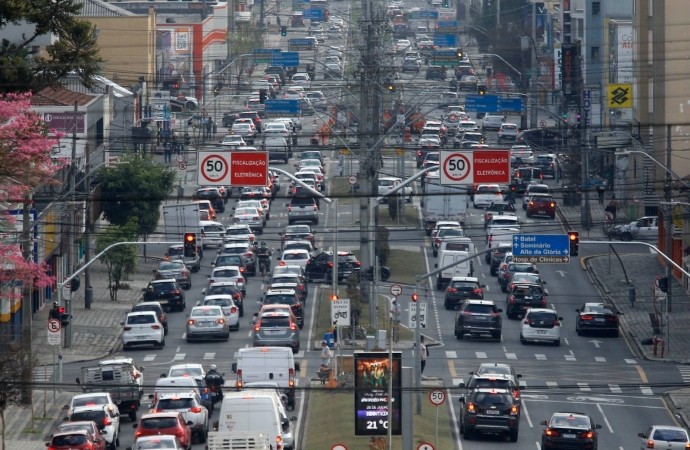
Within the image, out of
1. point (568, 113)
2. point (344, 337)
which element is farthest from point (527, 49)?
point (344, 337)

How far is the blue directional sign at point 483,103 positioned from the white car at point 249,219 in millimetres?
24896

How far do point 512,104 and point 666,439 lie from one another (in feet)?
210

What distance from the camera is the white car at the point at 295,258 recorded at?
2495 inches

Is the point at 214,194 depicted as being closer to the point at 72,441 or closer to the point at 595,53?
the point at 595,53

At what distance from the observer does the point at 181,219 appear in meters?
70.1

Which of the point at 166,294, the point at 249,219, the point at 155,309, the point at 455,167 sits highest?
the point at 455,167

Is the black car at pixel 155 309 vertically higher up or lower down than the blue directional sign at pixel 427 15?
lower down

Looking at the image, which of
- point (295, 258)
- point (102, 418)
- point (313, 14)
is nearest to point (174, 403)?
point (102, 418)

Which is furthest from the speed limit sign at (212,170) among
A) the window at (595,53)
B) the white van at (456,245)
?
the window at (595,53)

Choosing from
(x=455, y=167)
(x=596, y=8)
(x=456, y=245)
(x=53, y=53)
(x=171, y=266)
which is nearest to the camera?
(x=53, y=53)

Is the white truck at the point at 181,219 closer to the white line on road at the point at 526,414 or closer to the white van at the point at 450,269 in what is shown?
the white van at the point at 450,269

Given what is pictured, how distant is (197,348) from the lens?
5144 centimetres

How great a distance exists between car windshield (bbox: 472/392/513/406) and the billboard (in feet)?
16.2

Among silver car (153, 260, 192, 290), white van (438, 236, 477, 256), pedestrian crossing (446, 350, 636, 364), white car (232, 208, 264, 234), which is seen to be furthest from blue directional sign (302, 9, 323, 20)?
pedestrian crossing (446, 350, 636, 364)
